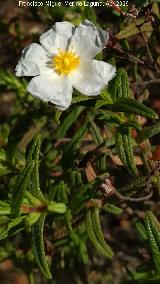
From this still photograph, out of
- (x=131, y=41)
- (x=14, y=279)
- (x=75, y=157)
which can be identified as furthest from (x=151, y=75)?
(x=14, y=279)

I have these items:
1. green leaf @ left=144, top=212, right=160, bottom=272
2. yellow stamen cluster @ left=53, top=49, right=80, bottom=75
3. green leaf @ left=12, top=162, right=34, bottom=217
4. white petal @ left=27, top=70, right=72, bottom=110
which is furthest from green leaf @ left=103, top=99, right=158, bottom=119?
green leaf @ left=144, top=212, right=160, bottom=272

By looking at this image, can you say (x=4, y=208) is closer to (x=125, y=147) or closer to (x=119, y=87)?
(x=125, y=147)

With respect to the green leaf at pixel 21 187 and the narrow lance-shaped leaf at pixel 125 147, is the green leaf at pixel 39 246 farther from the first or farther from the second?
the narrow lance-shaped leaf at pixel 125 147

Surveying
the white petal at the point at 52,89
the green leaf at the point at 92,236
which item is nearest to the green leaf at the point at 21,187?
the white petal at the point at 52,89

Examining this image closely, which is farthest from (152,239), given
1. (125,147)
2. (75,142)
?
(75,142)

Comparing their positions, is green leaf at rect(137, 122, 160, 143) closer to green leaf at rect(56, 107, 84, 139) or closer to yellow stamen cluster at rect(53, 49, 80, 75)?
yellow stamen cluster at rect(53, 49, 80, 75)
